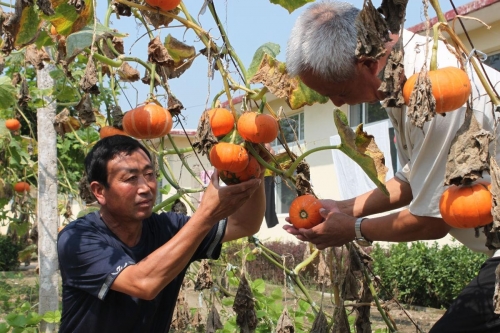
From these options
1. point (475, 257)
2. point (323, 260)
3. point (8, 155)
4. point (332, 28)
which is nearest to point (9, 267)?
point (8, 155)

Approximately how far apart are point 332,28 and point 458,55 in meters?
0.56

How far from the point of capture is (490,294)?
2146 mm

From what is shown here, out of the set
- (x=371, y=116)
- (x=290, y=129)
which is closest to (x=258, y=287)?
(x=290, y=129)

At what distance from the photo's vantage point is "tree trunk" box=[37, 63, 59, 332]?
4.62m

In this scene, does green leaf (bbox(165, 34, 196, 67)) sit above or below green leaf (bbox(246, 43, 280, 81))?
above

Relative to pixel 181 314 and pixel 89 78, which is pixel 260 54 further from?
pixel 181 314

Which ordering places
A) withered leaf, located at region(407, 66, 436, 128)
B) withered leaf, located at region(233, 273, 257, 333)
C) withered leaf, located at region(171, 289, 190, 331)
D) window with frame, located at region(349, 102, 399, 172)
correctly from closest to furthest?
withered leaf, located at region(407, 66, 436, 128)
withered leaf, located at region(233, 273, 257, 333)
withered leaf, located at region(171, 289, 190, 331)
window with frame, located at region(349, 102, 399, 172)

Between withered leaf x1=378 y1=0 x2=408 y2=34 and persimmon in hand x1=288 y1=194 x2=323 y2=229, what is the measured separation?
1046mm

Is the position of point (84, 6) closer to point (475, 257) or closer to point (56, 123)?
point (56, 123)

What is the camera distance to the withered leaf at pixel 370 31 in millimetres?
1546

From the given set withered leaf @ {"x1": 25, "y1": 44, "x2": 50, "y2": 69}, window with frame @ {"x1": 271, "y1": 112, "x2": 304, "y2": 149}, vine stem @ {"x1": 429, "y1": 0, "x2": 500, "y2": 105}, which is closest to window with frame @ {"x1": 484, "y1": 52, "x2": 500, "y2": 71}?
window with frame @ {"x1": 271, "y1": 112, "x2": 304, "y2": 149}

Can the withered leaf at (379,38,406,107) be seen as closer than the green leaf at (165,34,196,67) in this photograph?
Yes

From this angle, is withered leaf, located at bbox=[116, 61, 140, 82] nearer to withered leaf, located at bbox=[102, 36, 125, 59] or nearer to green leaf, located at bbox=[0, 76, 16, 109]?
withered leaf, located at bbox=[102, 36, 125, 59]

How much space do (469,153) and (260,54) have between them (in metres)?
1.06
